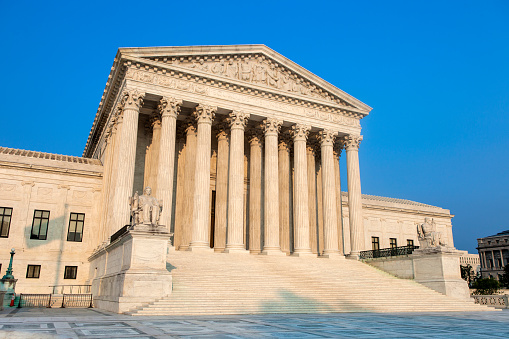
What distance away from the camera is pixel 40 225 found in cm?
3706

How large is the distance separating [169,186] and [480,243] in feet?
318

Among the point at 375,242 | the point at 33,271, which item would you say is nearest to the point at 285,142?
the point at 375,242

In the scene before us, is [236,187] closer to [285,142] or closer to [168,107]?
[168,107]

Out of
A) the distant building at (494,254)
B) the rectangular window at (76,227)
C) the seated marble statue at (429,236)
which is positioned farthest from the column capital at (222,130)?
the distant building at (494,254)

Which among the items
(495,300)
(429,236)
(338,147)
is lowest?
(495,300)

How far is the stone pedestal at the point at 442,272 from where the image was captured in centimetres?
2944

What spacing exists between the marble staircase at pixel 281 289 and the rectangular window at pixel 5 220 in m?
16.1

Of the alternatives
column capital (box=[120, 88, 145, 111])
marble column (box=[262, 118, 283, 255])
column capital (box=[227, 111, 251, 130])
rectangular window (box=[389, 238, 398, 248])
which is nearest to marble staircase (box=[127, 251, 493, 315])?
marble column (box=[262, 118, 283, 255])

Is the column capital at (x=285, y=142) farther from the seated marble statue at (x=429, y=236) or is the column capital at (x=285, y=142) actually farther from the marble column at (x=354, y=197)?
the seated marble statue at (x=429, y=236)

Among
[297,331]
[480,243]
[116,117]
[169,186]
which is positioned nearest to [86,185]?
[116,117]

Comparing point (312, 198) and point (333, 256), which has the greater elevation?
point (312, 198)

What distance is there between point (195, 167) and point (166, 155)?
126 inches

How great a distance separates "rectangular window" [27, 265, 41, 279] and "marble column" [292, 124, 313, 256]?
71.8 feet

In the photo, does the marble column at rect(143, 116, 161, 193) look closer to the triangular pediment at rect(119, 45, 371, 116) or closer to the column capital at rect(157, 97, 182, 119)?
the column capital at rect(157, 97, 182, 119)
